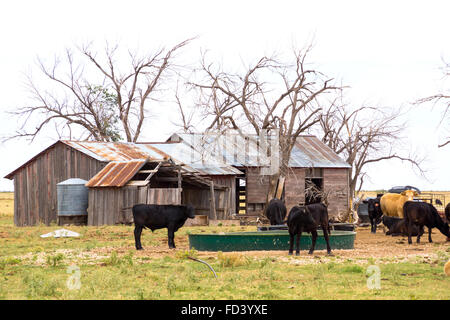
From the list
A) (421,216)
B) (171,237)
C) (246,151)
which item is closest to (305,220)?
(171,237)

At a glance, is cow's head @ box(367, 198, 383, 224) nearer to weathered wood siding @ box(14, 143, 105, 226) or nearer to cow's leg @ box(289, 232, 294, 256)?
cow's leg @ box(289, 232, 294, 256)

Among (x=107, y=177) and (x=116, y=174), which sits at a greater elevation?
(x=116, y=174)

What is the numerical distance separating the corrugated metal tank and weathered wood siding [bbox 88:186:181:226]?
103 cm

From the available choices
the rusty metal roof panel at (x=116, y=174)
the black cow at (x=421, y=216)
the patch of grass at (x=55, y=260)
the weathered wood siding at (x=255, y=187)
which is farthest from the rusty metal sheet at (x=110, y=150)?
the patch of grass at (x=55, y=260)

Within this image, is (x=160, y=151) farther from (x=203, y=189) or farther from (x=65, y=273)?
(x=65, y=273)

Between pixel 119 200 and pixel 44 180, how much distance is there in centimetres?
700

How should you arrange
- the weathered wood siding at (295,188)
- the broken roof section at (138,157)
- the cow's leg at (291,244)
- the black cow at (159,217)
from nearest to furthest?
the cow's leg at (291,244), the black cow at (159,217), the broken roof section at (138,157), the weathered wood siding at (295,188)

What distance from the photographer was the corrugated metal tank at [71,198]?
34375 millimetres

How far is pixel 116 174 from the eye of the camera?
110ft

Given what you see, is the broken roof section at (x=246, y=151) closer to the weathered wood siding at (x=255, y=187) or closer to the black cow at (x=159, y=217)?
the weathered wood siding at (x=255, y=187)

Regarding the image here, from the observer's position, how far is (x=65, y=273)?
14.6 meters

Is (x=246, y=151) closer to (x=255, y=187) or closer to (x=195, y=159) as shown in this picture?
(x=255, y=187)

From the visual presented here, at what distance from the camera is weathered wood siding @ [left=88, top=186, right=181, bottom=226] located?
32688mm
